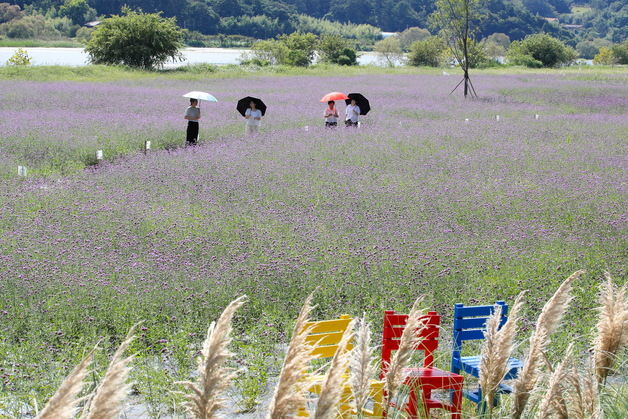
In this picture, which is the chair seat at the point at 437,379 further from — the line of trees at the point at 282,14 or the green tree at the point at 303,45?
the line of trees at the point at 282,14

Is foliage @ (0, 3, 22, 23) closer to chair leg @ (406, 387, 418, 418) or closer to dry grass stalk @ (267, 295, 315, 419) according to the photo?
chair leg @ (406, 387, 418, 418)

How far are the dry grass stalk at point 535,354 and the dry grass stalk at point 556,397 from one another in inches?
3.5

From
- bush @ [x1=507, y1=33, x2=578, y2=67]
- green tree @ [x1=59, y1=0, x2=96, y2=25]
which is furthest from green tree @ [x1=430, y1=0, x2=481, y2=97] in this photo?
green tree @ [x1=59, y1=0, x2=96, y2=25]

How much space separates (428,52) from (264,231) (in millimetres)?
54991

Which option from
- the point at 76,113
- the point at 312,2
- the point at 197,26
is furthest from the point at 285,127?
the point at 312,2

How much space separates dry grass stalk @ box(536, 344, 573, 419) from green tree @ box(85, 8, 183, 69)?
42.4 meters

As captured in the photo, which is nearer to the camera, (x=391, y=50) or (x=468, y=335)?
(x=468, y=335)

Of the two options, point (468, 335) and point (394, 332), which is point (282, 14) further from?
point (394, 332)

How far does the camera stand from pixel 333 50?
59.0 metres

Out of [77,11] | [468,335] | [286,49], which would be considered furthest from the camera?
[77,11]

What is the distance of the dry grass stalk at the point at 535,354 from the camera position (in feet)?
7.53

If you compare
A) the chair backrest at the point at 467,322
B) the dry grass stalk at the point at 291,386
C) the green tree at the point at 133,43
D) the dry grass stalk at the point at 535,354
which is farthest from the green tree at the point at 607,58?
the dry grass stalk at the point at 291,386

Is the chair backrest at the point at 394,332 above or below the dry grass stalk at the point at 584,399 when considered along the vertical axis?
below

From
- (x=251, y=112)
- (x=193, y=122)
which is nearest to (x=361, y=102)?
(x=251, y=112)
